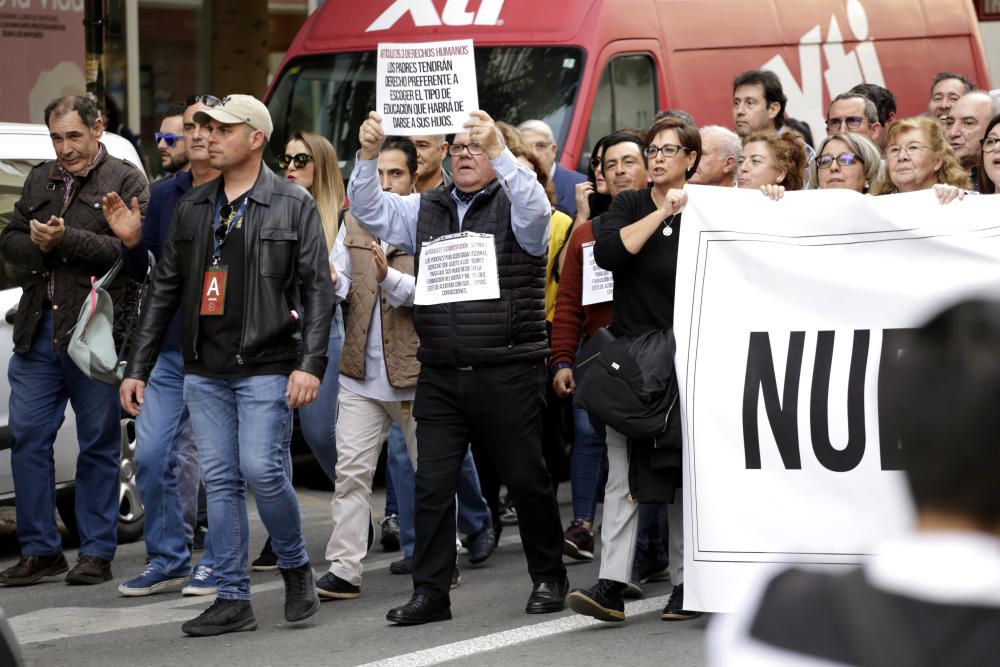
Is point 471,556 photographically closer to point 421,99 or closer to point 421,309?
point 421,309

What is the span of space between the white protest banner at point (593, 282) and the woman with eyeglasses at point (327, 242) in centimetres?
112

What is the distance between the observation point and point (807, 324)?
5805 millimetres

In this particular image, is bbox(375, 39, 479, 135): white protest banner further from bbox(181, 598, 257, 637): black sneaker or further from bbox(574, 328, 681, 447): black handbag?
bbox(181, 598, 257, 637): black sneaker

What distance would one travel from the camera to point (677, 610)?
635 centimetres

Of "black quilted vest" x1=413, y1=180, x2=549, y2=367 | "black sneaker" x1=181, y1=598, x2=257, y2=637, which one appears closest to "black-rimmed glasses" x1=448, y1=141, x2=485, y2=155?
"black quilted vest" x1=413, y1=180, x2=549, y2=367

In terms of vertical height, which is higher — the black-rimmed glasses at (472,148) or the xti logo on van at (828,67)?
the xti logo on van at (828,67)

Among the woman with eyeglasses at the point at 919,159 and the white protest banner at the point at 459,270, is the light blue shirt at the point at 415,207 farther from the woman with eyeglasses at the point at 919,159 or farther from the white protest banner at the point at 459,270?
the woman with eyeglasses at the point at 919,159

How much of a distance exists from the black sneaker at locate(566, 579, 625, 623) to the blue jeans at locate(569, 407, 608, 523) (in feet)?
4.95

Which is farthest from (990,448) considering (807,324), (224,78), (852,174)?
(224,78)

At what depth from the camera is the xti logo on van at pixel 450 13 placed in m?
10.4

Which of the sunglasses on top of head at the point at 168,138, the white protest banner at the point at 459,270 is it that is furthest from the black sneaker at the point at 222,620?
the sunglasses on top of head at the point at 168,138

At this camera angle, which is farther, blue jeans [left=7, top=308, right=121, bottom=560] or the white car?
the white car

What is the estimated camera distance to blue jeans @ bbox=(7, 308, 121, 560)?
24.2 ft

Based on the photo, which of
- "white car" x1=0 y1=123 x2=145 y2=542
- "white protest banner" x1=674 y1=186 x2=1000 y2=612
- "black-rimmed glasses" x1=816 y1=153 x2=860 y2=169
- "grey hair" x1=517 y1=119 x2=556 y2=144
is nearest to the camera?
"white protest banner" x1=674 y1=186 x2=1000 y2=612
